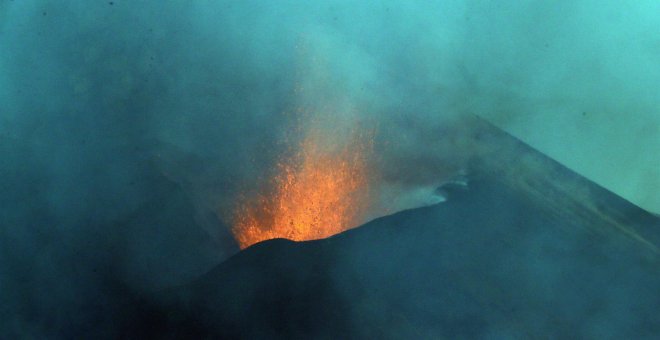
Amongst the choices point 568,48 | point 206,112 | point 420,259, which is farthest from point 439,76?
point 206,112

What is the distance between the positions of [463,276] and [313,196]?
588mm

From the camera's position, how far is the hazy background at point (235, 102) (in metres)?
1.92

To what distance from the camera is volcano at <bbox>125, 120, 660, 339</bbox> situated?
5.67 ft

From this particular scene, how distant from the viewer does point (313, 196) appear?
2.06 m

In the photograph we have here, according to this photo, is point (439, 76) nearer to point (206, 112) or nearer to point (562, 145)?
point (562, 145)

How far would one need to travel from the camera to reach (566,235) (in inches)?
73.4

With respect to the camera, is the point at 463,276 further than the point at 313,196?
No

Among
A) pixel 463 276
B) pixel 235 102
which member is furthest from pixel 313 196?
pixel 463 276

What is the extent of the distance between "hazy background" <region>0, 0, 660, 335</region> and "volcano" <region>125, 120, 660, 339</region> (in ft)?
0.35

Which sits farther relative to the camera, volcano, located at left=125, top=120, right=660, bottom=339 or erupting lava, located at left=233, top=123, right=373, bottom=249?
erupting lava, located at left=233, top=123, right=373, bottom=249

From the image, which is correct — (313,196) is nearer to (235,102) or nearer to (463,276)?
(235,102)

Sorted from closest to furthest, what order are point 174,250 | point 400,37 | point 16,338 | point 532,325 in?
point 532,325 → point 16,338 → point 174,250 → point 400,37

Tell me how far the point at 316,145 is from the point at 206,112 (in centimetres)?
41

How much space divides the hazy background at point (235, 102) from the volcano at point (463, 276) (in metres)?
0.11
